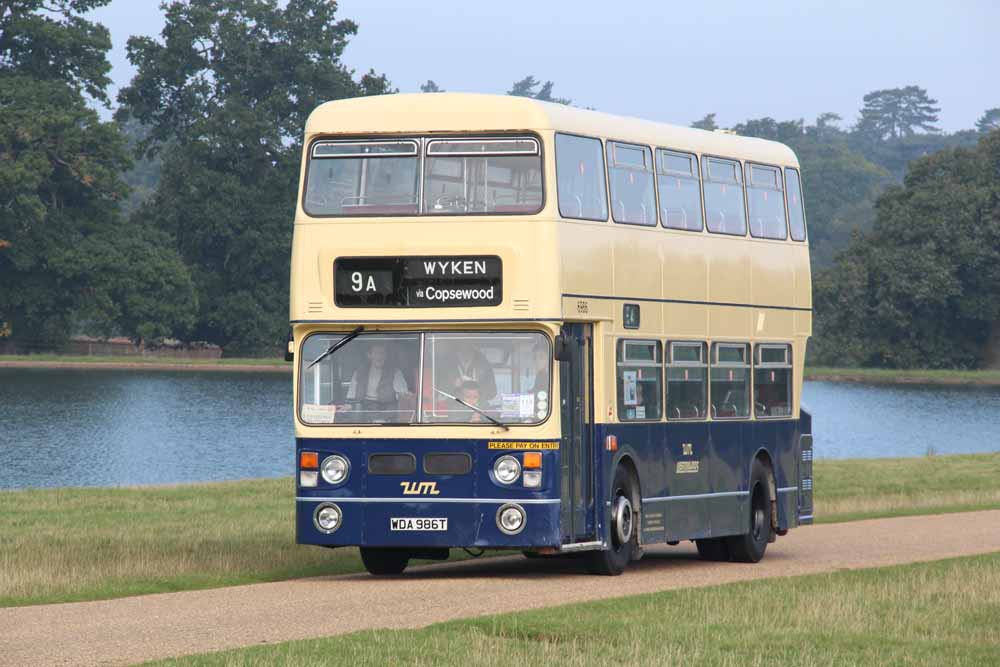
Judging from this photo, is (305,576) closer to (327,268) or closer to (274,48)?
(327,268)

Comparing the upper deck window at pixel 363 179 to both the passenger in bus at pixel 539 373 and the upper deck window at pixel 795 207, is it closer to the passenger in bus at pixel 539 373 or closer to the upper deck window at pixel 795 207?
the passenger in bus at pixel 539 373

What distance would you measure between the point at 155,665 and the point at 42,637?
7.14ft

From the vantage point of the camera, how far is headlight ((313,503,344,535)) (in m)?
20.0

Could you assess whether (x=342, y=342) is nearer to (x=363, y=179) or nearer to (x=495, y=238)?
(x=363, y=179)

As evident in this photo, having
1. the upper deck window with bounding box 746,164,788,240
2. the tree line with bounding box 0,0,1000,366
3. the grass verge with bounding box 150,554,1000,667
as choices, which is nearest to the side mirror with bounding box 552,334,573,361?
the grass verge with bounding box 150,554,1000,667

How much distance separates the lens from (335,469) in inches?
790

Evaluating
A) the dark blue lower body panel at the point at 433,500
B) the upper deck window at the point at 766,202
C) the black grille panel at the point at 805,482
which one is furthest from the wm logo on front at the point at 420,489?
the black grille panel at the point at 805,482

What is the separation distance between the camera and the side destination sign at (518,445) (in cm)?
1983

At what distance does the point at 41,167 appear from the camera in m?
95.1

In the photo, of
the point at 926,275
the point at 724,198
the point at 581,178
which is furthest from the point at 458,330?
the point at 926,275

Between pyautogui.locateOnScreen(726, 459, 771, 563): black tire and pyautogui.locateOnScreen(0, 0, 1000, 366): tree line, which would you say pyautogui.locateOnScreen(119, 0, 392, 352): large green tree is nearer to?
pyautogui.locateOnScreen(0, 0, 1000, 366): tree line

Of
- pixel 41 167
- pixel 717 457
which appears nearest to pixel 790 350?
pixel 717 457

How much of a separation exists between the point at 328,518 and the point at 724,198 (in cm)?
702

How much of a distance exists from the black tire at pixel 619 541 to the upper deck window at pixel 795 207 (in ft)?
18.5
